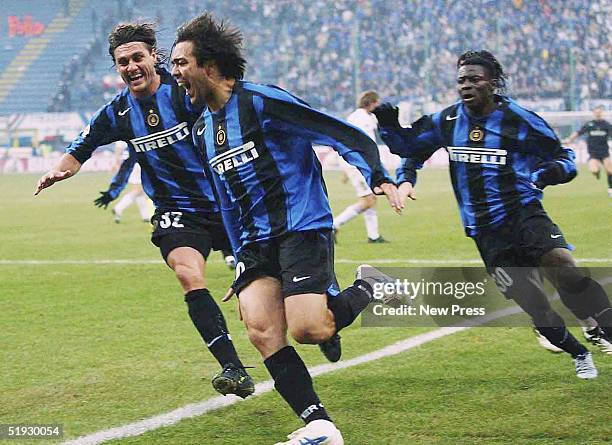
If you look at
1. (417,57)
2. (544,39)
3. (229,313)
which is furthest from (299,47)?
(229,313)

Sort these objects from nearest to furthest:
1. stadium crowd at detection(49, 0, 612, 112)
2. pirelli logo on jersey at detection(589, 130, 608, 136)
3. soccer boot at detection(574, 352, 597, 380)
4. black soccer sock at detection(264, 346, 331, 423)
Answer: black soccer sock at detection(264, 346, 331, 423)
soccer boot at detection(574, 352, 597, 380)
pirelli logo on jersey at detection(589, 130, 608, 136)
stadium crowd at detection(49, 0, 612, 112)

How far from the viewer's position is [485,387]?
19.0 ft

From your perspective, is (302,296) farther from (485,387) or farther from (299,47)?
(299,47)

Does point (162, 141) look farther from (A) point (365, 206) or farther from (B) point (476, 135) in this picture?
(A) point (365, 206)

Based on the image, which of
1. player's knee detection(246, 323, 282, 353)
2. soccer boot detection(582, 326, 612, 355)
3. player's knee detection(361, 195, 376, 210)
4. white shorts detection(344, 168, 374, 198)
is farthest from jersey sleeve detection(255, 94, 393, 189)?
player's knee detection(361, 195, 376, 210)

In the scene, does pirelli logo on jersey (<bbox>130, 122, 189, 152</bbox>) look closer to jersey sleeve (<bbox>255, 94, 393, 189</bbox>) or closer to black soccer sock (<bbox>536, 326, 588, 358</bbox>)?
jersey sleeve (<bbox>255, 94, 393, 189</bbox>)

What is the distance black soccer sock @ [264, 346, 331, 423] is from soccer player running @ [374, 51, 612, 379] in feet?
5.42

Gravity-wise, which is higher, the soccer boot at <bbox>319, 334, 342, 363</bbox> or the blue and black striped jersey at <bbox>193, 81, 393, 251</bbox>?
the blue and black striped jersey at <bbox>193, 81, 393, 251</bbox>

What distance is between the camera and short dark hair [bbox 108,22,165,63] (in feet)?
20.7

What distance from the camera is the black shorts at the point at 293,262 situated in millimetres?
4781

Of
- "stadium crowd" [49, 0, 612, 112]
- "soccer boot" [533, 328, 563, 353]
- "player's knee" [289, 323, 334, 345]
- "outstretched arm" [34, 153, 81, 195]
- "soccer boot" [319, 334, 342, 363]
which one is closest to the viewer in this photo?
"player's knee" [289, 323, 334, 345]

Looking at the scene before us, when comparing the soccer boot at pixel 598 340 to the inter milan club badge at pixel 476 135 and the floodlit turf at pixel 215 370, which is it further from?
the inter milan club badge at pixel 476 135

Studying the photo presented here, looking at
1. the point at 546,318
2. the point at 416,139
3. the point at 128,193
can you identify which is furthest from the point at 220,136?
the point at 128,193

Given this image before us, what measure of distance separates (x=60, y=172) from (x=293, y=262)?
2074 millimetres
